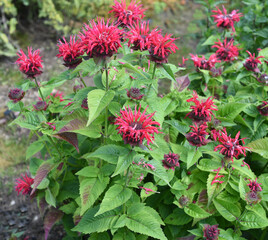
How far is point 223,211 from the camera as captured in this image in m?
1.50

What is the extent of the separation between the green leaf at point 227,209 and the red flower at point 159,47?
0.79 m

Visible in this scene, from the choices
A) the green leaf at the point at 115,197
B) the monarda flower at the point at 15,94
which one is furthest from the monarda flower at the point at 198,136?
the monarda flower at the point at 15,94

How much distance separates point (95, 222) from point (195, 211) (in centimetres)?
51

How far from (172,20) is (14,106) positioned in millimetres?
4205

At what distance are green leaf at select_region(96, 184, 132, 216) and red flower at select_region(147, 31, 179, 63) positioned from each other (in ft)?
2.05

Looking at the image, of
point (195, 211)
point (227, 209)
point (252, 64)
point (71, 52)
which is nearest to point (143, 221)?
point (195, 211)

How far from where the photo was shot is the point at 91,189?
1444 mm

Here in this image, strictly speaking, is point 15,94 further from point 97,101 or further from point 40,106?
point 97,101

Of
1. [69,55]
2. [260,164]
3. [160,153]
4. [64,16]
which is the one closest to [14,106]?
[69,55]

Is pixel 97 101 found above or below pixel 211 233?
above

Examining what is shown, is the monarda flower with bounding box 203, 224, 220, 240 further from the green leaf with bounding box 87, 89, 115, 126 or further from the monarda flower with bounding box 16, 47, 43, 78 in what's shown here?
the monarda flower with bounding box 16, 47, 43, 78

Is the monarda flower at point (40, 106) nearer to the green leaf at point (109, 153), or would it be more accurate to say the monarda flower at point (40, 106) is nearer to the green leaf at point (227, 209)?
the green leaf at point (109, 153)

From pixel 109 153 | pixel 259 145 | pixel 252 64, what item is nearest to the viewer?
pixel 109 153

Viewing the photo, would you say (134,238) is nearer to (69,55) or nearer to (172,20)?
(69,55)
